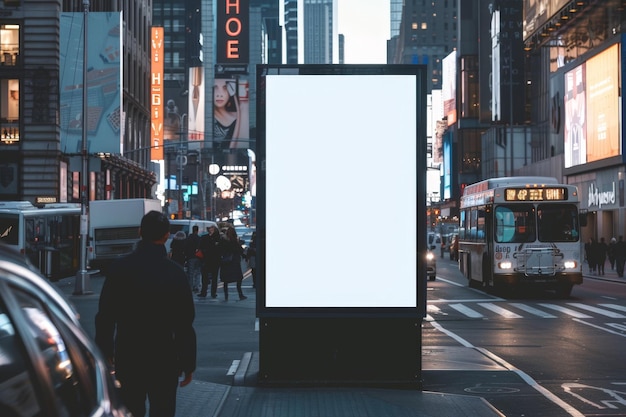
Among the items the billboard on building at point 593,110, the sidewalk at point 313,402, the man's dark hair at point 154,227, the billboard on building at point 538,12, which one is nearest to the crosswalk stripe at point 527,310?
the sidewalk at point 313,402

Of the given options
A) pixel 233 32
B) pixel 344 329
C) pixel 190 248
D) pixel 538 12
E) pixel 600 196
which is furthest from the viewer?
pixel 233 32

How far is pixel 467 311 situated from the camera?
933 inches

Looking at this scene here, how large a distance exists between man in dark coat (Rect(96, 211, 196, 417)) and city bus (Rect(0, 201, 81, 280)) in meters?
27.0

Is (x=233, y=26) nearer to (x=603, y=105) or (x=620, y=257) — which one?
(x=603, y=105)

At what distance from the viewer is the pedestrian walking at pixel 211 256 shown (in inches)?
1106

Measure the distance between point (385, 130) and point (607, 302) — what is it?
17.7 metres

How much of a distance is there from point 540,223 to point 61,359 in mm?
25924

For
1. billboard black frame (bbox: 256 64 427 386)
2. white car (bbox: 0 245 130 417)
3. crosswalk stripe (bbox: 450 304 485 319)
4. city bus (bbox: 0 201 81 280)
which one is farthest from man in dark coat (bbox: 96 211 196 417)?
city bus (bbox: 0 201 81 280)

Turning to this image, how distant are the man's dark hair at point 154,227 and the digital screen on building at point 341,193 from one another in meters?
4.01

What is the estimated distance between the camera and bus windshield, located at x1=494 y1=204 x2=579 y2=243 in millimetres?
28062

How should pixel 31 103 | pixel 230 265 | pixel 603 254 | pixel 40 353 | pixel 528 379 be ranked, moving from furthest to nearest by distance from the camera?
pixel 31 103 < pixel 603 254 < pixel 230 265 < pixel 528 379 < pixel 40 353

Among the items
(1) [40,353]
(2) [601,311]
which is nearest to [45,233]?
(2) [601,311]

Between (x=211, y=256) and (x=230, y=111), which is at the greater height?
(x=230, y=111)

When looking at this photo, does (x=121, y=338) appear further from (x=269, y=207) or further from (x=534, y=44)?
(x=534, y=44)
